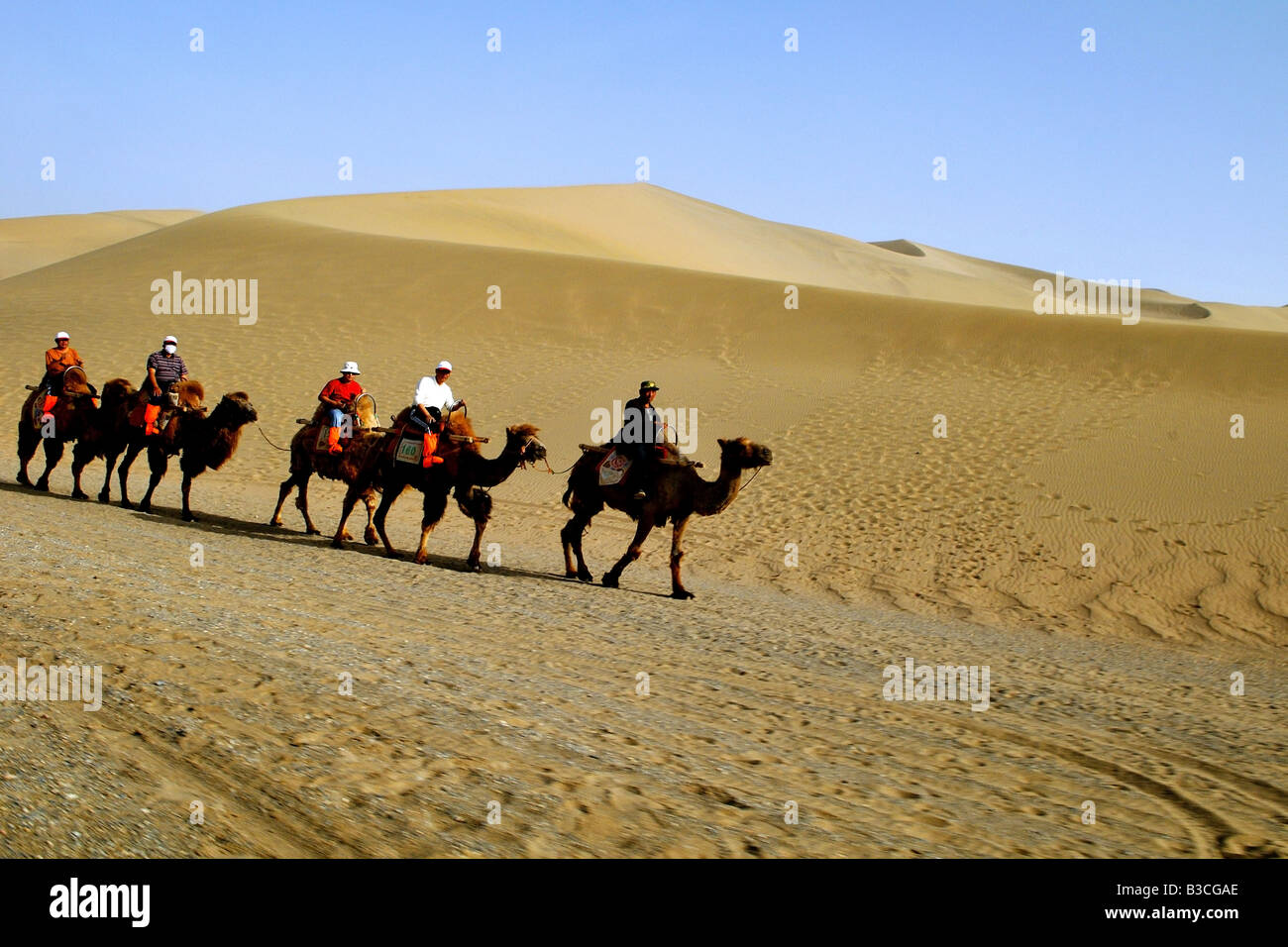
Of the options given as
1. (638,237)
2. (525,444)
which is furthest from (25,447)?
(638,237)

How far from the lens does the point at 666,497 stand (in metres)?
13.0

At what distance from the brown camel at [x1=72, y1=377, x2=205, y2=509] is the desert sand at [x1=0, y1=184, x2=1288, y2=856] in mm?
1152

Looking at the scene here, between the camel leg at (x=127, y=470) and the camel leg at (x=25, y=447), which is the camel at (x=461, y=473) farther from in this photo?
the camel leg at (x=25, y=447)

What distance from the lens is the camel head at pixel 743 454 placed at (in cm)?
1223

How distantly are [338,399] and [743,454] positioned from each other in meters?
5.75

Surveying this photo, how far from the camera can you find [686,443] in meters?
23.8

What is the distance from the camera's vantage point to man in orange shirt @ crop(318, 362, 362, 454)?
14.5 meters

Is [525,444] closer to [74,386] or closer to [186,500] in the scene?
[186,500]

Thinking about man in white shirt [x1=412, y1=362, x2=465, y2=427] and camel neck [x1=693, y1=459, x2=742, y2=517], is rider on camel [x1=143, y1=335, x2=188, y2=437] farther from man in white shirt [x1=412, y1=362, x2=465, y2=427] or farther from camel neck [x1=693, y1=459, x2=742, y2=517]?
camel neck [x1=693, y1=459, x2=742, y2=517]

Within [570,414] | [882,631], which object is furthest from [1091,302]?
[882,631]

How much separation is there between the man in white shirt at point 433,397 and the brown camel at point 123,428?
12.3 ft

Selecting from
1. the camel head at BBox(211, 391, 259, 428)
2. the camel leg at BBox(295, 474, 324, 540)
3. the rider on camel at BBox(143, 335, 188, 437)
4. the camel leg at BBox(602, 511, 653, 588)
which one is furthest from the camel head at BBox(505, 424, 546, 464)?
the rider on camel at BBox(143, 335, 188, 437)
